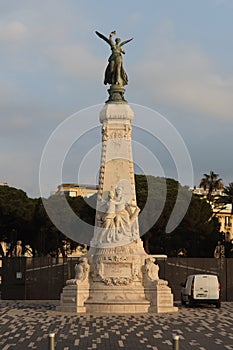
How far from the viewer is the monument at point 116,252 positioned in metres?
26.6

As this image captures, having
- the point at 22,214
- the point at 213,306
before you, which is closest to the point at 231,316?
the point at 213,306

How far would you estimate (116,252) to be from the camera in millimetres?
27484

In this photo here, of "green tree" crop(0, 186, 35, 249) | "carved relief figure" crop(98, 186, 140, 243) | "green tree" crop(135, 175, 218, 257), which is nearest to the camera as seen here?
"carved relief figure" crop(98, 186, 140, 243)

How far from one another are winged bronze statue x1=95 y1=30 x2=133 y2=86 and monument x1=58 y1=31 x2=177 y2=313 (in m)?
0.05

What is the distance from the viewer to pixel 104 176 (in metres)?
28.6

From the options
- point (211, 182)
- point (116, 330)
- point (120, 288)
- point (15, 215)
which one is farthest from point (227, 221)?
point (116, 330)

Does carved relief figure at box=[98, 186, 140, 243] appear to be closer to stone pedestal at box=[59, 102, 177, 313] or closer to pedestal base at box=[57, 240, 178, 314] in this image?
stone pedestal at box=[59, 102, 177, 313]

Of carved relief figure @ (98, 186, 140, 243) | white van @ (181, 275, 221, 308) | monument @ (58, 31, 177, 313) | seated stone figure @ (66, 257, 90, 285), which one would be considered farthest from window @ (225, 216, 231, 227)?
seated stone figure @ (66, 257, 90, 285)

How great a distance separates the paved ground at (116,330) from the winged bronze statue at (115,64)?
35.5 feet

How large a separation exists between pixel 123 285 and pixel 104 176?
4825mm

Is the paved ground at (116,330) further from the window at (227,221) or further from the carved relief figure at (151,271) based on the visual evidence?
the window at (227,221)

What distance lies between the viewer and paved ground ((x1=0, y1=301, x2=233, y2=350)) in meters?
16.1

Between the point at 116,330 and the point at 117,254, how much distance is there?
320 inches

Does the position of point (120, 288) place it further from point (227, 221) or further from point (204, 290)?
point (227, 221)
